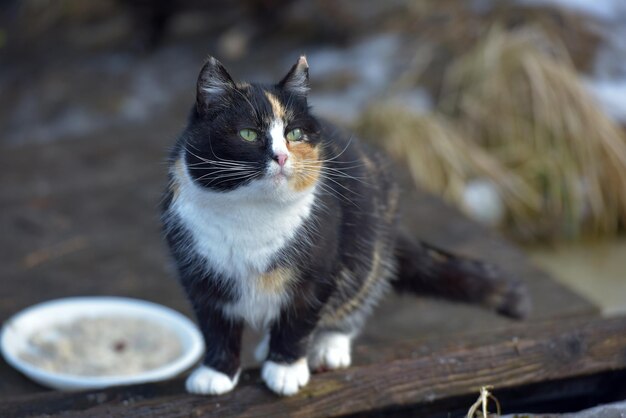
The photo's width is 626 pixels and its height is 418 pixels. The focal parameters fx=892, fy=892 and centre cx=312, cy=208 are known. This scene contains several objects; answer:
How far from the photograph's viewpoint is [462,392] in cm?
220

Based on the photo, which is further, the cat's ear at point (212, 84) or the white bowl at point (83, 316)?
the white bowl at point (83, 316)

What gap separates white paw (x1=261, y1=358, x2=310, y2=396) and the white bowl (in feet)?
1.82

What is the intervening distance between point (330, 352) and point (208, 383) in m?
0.36

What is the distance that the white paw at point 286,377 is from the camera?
2.13 meters

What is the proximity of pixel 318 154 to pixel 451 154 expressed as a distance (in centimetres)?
298

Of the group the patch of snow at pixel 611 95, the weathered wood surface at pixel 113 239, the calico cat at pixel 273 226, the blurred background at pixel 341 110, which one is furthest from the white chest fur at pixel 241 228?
the patch of snow at pixel 611 95

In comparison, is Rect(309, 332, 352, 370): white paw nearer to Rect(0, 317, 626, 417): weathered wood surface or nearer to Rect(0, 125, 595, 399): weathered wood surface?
Rect(0, 317, 626, 417): weathered wood surface

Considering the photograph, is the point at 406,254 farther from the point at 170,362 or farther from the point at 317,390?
the point at 170,362

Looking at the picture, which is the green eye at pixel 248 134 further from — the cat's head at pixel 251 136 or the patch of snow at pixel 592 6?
the patch of snow at pixel 592 6

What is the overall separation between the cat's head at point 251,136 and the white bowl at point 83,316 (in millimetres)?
942

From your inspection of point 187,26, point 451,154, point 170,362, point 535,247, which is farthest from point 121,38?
point 170,362

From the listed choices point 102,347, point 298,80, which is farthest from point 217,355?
point 102,347

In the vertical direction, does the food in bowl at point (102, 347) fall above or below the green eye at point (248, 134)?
below

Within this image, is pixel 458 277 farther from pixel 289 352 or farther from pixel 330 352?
pixel 289 352
